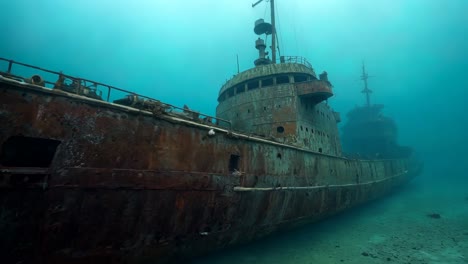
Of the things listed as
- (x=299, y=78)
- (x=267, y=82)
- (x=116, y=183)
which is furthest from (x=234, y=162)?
(x=299, y=78)

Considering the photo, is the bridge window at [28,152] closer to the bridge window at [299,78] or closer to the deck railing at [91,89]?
the deck railing at [91,89]

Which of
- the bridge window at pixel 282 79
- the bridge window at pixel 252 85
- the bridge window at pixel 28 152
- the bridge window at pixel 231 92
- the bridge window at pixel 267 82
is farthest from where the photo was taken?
the bridge window at pixel 231 92

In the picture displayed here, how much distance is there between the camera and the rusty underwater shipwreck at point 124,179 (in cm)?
474

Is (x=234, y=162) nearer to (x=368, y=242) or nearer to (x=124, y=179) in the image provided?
(x=124, y=179)

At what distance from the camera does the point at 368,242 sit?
1073cm

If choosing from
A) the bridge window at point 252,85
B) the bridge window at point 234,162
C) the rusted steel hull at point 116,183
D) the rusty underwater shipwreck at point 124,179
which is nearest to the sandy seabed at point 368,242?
the rusty underwater shipwreck at point 124,179

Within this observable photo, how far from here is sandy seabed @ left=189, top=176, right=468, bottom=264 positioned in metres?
8.77

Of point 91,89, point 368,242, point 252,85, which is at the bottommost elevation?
point 368,242

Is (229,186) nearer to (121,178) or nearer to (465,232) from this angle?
(121,178)

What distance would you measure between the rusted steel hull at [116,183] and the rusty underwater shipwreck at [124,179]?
0.07 ft

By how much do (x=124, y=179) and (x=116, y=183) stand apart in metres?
0.20

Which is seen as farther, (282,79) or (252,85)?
(252,85)

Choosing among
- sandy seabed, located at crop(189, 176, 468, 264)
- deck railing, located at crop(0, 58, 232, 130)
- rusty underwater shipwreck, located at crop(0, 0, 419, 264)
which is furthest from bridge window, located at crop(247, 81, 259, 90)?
sandy seabed, located at crop(189, 176, 468, 264)

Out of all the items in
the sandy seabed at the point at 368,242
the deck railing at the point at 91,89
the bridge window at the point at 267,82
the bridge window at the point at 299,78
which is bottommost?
the sandy seabed at the point at 368,242
